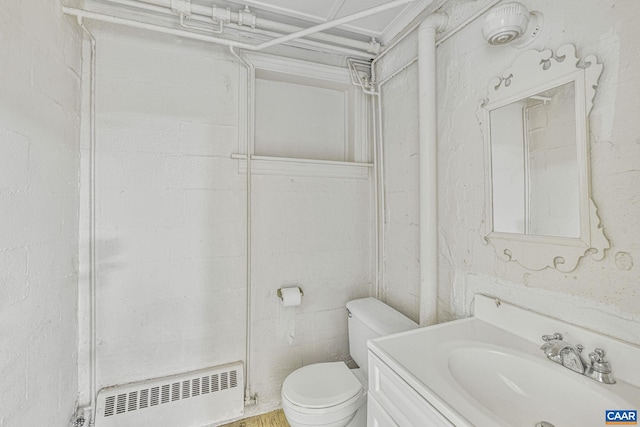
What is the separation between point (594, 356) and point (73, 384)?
Answer: 2.06 meters

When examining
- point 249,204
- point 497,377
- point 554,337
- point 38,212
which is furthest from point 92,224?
point 554,337

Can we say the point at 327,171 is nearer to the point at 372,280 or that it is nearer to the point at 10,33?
the point at 372,280

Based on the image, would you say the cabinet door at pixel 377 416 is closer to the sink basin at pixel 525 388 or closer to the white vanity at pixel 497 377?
the white vanity at pixel 497 377

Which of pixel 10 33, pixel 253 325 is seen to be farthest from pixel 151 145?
pixel 253 325

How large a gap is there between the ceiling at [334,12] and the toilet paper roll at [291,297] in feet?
5.19

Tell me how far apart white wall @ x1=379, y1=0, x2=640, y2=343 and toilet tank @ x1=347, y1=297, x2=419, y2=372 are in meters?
0.23

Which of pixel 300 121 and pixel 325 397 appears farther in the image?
pixel 300 121

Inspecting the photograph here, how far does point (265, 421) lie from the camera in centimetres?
164

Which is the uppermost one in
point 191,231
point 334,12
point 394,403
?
point 334,12

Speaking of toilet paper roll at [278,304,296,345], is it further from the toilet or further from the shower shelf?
the shower shelf

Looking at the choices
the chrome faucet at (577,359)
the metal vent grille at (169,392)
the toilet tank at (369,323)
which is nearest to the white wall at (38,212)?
the metal vent grille at (169,392)

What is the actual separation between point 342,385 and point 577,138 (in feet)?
4.57

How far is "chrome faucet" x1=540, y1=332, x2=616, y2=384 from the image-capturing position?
2.43ft

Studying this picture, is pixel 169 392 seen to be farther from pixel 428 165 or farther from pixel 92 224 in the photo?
pixel 428 165
